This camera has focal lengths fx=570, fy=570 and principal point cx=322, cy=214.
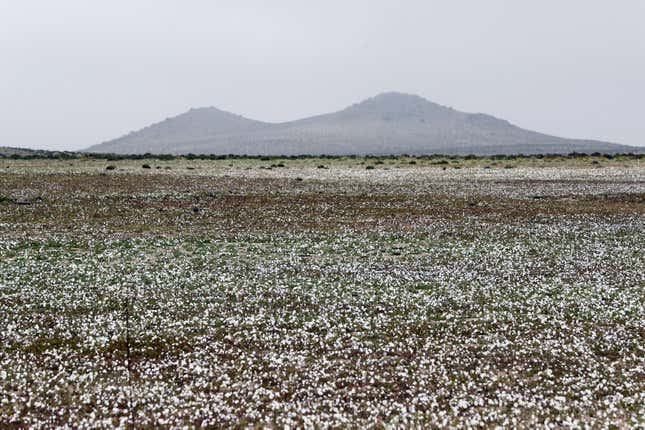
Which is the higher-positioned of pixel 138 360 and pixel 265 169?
pixel 265 169

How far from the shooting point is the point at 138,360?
13.5 m

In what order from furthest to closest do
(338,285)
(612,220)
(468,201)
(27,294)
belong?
(468,201)
(612,220)
(338,285)
(27,294)

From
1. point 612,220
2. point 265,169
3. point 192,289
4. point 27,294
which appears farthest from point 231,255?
point 265,169

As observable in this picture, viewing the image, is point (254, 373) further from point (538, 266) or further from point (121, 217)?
point (121, 217)

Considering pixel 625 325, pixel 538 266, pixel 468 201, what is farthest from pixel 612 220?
pixel 625 325

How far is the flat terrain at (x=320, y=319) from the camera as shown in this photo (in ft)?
37.7

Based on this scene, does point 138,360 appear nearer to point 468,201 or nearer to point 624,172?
point 468,201

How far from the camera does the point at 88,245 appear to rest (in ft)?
85.9

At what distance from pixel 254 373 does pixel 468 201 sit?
32.5 metres

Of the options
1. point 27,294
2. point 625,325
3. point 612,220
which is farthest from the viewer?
point 612,220

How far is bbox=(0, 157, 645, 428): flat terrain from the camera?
11.5m

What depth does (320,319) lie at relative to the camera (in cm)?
1636

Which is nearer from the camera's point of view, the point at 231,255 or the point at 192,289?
the point at 192,289

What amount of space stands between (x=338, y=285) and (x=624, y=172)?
58.3m
